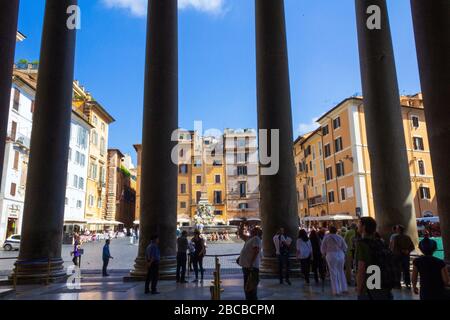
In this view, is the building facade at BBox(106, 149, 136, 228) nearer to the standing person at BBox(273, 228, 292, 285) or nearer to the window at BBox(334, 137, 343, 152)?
the window at BBox(334, 137, 343, 152)

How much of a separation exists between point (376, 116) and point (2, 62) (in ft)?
32.2

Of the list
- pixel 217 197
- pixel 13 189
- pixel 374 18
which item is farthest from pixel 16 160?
pixel 217 197

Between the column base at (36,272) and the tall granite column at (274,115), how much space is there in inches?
256

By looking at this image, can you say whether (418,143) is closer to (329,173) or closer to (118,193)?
(329,173)

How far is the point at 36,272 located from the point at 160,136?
5.55 meters

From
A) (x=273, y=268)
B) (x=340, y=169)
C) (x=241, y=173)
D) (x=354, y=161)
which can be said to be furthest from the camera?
(x=241, y=173)

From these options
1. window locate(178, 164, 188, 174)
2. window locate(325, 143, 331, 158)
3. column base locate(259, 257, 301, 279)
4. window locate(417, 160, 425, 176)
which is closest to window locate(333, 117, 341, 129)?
window locate(325, 143, 331, 158)

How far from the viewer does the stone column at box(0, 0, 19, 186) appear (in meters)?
8.04

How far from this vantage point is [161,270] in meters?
11.6

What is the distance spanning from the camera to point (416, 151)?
145ft

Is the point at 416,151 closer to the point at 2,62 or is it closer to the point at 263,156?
the point at 263,156

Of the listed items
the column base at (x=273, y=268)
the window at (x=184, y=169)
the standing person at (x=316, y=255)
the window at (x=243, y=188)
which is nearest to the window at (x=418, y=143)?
the window at (x=243, y=188)

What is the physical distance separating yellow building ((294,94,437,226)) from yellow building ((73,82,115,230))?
30.7 meters

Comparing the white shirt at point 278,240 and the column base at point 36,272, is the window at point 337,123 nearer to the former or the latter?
the white shirt at point 278,240
